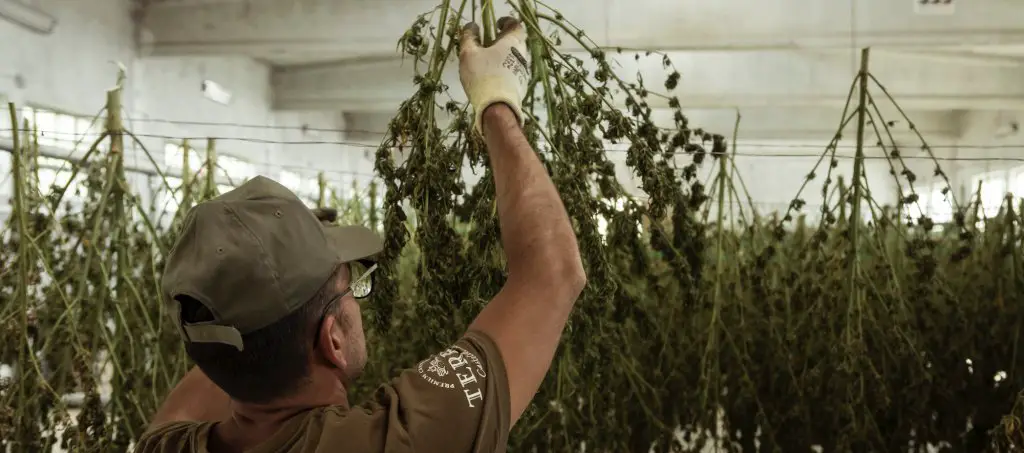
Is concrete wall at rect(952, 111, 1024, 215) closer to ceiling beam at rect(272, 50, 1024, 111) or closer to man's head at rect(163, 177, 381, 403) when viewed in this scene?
ceiling beam at rect(272, 50, 1024, 111)

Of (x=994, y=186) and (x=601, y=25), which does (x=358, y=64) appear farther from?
(x=994, y=186)

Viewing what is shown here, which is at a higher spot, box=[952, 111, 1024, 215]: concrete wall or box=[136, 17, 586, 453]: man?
box=[952, 111, 1024, 215]: concrete wall

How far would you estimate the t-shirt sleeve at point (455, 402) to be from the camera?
0.78 metres

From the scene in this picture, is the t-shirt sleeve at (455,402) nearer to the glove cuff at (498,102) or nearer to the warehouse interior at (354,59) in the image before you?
the glove cuff at (498,102)

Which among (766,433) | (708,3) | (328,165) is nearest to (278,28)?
(328,165)

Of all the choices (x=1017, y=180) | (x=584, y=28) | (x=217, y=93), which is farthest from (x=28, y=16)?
(x=1017, y=180)

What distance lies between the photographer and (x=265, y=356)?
850mm

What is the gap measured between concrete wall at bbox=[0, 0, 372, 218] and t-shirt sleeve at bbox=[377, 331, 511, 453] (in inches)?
80.7

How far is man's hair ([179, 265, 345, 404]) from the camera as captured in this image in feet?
2.77

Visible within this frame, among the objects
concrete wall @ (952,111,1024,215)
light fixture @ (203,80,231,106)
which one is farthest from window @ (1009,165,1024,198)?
light fixture @ (203,80,231,106)

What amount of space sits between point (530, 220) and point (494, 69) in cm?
26

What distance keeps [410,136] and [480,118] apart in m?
0.23

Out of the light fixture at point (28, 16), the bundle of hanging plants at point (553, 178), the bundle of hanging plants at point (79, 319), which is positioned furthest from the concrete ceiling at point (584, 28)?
the bundle of hanging plants at point (553, 178)

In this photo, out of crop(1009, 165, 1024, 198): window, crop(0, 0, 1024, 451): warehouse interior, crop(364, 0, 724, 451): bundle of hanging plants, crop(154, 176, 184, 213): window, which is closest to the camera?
crop(364, 0, 724, 451): bundle of hanging plants
